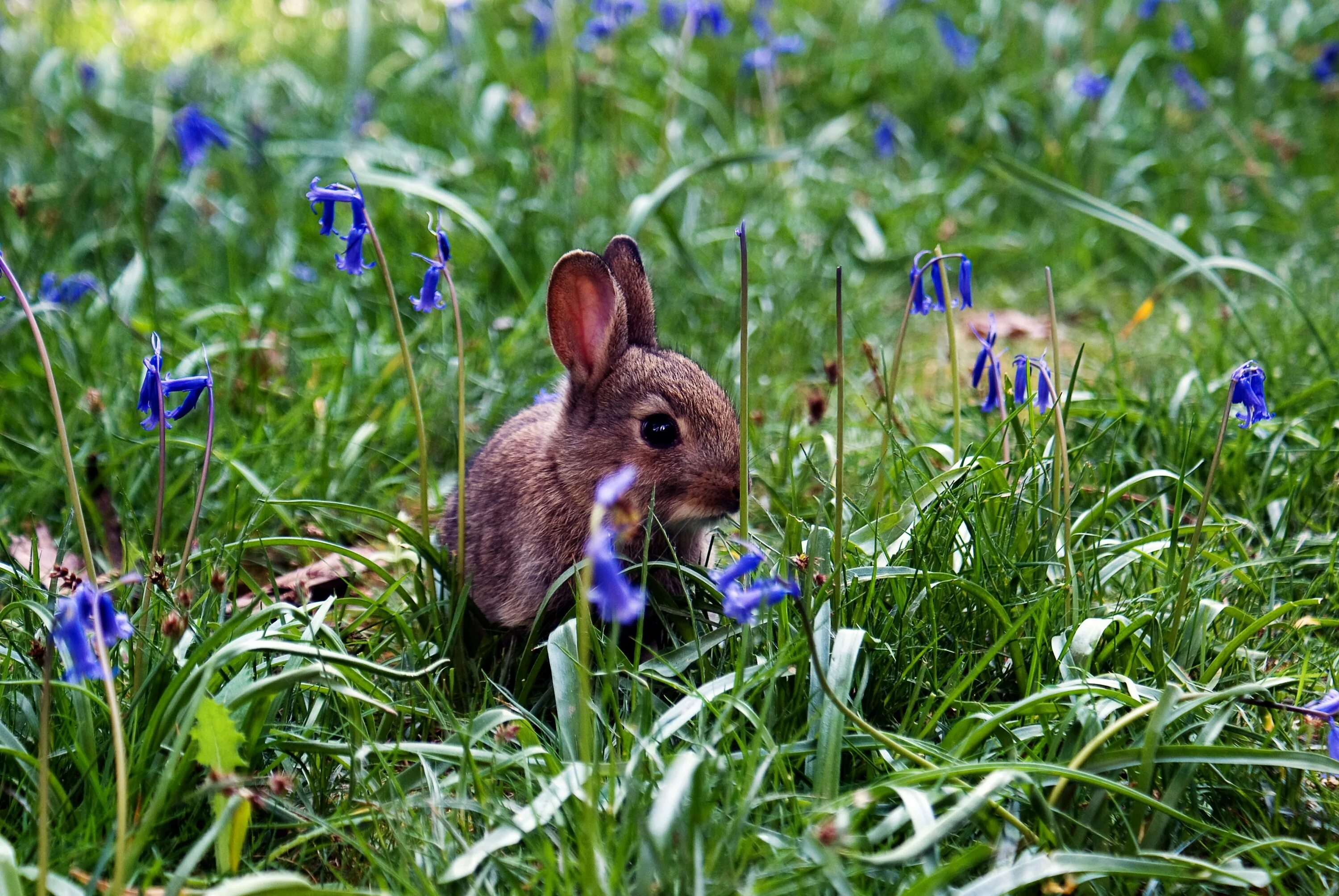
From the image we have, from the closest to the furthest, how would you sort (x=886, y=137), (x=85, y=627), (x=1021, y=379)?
1. (x=85, y=627)
2. (x=1021, y=379)
3. (x=886, y=137)

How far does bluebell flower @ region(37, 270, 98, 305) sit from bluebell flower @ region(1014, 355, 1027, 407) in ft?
10.5

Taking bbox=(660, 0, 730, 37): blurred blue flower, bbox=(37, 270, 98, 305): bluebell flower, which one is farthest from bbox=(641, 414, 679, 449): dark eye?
bbox=(660, 0, 730, 37): blurred blue flower

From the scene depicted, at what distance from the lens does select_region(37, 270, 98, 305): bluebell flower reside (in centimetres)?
442

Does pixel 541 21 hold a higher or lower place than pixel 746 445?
higher

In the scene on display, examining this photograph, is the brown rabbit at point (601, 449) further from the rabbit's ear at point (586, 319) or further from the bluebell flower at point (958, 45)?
the bluebell flower at point (958, 45)

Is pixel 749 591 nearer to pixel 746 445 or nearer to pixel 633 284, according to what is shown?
pixel 746 445

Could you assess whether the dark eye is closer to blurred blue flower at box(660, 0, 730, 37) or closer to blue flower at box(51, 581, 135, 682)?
blue flower at box(51, 581, 135, 682)

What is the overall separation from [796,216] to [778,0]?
2.92 m

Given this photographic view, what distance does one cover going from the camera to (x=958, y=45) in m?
7.46

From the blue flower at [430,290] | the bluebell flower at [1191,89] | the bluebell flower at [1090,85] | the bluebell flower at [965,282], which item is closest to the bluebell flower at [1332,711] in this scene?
the bluebell flower at [965,282]

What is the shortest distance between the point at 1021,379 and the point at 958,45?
486 centimetres

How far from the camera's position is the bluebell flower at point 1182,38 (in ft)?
23.7

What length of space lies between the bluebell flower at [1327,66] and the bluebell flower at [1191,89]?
0.61 meters

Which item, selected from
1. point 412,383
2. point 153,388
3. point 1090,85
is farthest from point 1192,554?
point 1090,85
